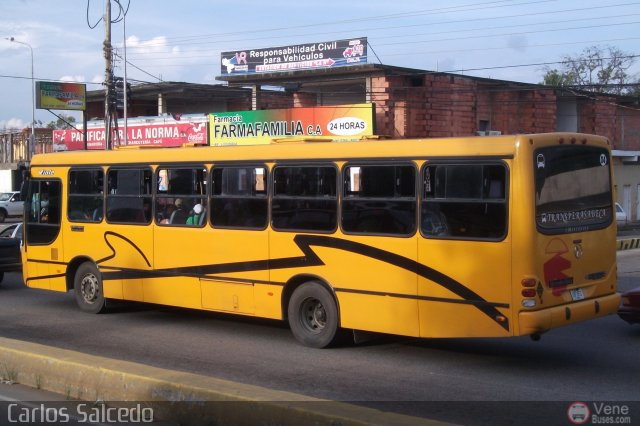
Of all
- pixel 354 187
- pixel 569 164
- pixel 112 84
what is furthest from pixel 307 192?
pixel 112 84

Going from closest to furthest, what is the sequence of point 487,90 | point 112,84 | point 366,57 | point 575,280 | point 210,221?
point 575,280 < point 210,221 < point 112,84 < point 366,57 < point 487,90

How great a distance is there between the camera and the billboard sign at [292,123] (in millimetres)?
29406

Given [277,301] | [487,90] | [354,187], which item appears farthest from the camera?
[487,90]

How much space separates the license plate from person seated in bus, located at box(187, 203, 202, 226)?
5478 mm

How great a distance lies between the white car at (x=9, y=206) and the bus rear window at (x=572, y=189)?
4186 cm

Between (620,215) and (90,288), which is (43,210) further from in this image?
(620,215)

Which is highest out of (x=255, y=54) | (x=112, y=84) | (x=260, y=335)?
(x=255, y=54)

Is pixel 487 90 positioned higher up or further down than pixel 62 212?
higher up

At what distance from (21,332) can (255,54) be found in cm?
2435

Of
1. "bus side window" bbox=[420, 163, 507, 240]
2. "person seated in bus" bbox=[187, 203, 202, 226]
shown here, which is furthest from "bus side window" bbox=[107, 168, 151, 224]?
"bus side window" bbox=[420, 163, 507, 240]

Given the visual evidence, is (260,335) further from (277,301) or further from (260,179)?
(260,179)

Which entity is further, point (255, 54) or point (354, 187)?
point (255, 54)

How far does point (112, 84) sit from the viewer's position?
2802 cm

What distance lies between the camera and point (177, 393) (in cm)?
659
